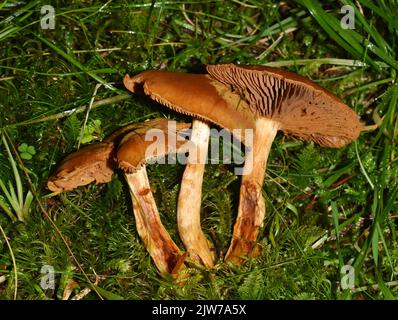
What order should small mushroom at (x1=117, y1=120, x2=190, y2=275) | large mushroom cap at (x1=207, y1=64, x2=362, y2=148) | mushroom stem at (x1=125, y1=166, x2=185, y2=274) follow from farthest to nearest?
1. mushroom stem at (x1=125, y1=166, x2=185, y2=274)
2. small mushroom at (x1=117, y1=120, x2=190, y2=275)
3. large mushroom cap at (x1=207, y1=64, x2=362, y2=148)

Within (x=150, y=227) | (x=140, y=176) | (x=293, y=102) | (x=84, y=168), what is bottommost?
(x=150, y=227)

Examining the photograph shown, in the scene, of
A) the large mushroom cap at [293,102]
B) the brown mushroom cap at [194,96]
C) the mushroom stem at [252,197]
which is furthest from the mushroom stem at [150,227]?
the large mushroom cap at [293,102]

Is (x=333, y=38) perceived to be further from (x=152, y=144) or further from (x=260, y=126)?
(x=152, y=144)

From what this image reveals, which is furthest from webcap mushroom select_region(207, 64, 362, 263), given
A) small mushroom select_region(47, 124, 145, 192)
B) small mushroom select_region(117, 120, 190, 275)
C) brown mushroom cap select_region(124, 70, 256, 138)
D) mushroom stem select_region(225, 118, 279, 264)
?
small mushroom select_region(47, 124, 145, 192)

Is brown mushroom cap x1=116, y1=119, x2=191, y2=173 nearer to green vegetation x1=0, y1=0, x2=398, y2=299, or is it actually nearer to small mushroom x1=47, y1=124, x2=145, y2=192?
small mushroom x1=47, y1=124, x2=145, y2=192

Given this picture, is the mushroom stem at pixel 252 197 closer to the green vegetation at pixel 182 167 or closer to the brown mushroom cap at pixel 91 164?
the green vegetation at pixel 182 167

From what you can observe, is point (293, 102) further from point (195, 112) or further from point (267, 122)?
point (195, 112)

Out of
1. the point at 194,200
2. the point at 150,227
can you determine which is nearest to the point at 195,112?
the point at 194,200
